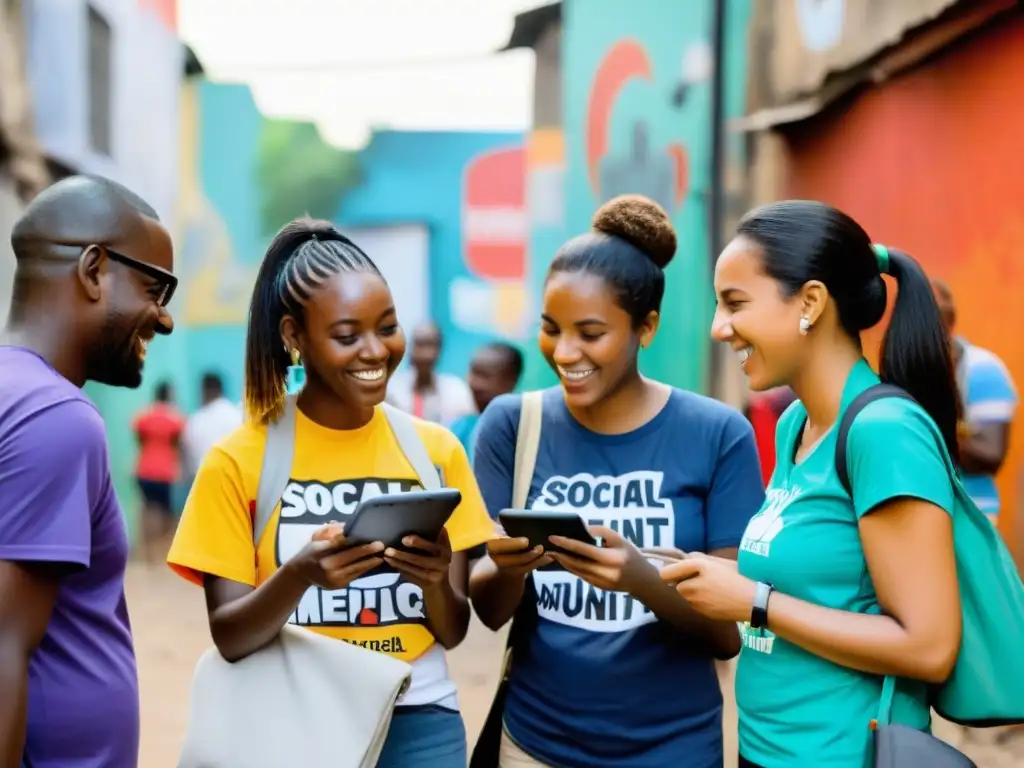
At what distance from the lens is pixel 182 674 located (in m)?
7.18

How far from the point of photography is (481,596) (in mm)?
2564

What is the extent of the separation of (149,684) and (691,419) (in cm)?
530

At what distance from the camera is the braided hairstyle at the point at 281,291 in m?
2.45

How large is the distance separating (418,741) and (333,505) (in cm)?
51

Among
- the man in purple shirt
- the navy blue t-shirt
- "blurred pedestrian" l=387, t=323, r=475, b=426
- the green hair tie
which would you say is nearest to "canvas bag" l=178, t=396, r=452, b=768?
the man in purple shirt

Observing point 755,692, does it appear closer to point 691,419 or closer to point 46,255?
point 691,419

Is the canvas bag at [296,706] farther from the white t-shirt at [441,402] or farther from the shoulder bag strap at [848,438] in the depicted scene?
the white t-shirt at [441,402]

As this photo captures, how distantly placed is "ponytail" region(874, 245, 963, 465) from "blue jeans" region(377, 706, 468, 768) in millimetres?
1140

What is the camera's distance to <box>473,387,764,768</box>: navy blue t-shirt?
8.04 ft

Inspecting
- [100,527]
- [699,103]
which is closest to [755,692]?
[100,527]

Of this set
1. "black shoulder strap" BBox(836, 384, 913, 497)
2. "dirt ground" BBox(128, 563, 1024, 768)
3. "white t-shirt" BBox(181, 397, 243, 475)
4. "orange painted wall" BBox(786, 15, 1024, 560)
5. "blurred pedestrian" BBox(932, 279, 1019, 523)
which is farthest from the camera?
"white t-shirt" BBox(181, 397, 243, 475)

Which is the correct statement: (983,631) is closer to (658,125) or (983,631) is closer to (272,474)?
(272,474)

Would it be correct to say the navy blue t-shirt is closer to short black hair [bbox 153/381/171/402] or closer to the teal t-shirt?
the teal t-shirt

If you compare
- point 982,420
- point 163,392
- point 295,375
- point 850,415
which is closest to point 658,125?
point 163,392
